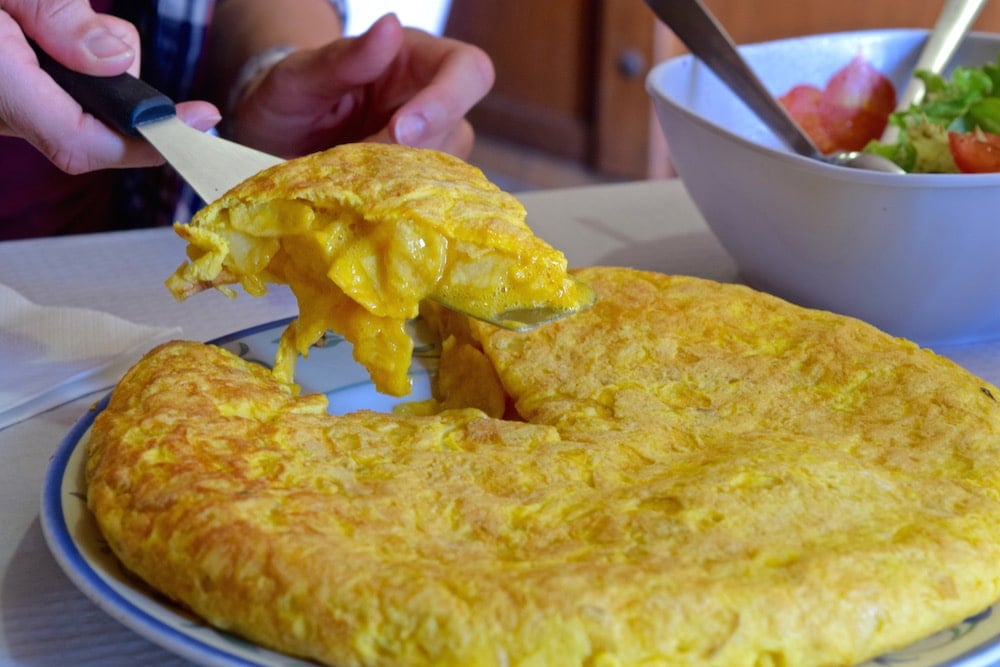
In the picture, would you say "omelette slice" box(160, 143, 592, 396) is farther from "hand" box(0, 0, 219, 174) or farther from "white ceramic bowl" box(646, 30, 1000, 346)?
"white ceramic bowl" box(646, 30, 1000, 346)

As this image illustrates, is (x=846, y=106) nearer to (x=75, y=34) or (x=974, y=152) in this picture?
(x=974, y=152)

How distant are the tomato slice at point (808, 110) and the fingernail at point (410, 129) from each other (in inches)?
24.4

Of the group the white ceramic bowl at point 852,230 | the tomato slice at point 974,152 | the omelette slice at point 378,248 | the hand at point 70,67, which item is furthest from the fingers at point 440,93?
the tomato slice at point 974,152

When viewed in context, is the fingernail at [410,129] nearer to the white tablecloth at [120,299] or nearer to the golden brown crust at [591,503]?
the white tablecloth at [120,299]

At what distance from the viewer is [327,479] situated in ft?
2.78

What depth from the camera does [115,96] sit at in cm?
120

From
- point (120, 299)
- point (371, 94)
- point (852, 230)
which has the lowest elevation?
point (120, 299)

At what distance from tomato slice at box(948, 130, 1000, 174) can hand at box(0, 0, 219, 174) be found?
1.00 meters

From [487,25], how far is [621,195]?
3603 mm

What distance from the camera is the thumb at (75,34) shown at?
3.97ft

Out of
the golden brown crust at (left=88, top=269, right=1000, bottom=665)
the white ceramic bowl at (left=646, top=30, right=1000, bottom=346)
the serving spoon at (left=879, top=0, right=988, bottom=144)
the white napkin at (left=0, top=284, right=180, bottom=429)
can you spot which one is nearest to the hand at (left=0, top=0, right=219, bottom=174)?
the white napkin at (left=0, top=284, right=180, bottom=429)

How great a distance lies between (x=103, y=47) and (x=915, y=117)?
1183 millimetres

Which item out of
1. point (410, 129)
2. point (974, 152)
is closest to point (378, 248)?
point (410, 129)

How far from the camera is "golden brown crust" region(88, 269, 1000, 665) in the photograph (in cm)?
68
